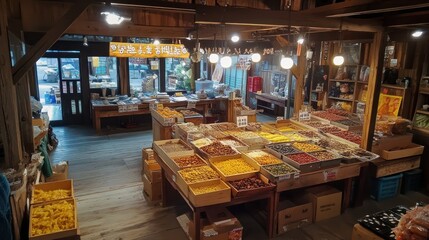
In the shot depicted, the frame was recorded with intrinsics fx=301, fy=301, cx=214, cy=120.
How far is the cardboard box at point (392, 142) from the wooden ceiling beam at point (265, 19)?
215 centimetres

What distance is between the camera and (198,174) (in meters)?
4.39

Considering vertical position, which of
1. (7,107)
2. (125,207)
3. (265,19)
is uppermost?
(265,19)

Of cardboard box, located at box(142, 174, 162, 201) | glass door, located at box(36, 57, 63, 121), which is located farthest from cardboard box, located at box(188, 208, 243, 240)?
glass door, located at box(36, 57, 63, 121)

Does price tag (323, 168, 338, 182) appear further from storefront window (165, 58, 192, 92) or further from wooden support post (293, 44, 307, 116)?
storefront window (165, 58, 192, 92)

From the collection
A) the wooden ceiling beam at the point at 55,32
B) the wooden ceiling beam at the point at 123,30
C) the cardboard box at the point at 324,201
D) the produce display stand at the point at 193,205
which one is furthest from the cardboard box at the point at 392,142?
the wooden ceiling beam at the point at 55,32

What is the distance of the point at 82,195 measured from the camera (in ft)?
19.0

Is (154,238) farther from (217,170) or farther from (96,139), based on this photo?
(96,139)

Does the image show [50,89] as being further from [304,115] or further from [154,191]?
[304,115]

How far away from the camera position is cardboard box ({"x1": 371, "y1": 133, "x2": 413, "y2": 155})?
5.80 m

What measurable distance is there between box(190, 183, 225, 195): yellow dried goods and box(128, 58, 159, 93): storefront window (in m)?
8.34

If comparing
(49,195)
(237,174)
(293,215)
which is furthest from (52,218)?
(293,215)

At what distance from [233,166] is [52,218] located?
2.54 metres

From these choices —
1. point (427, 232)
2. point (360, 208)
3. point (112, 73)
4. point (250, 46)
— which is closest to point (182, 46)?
point (250, 46)

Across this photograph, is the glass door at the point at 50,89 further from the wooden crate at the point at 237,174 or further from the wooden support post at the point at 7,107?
the wooden crate at the point at 237,174
